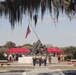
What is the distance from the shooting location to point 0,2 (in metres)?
15.7

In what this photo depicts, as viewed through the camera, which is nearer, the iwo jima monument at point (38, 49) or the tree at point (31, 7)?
the tree at point (31, 7)

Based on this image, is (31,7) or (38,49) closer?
(31,7)

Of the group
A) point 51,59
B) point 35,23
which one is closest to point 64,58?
point 51,59

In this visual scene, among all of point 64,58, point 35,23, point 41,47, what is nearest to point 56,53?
point 64,58

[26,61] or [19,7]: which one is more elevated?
[19,7]

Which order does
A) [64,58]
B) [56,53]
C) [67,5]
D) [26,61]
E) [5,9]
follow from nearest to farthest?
[67,5] → [5,9] → [26,61] → [64,58] → [56,53]

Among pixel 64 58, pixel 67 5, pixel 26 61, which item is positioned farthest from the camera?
pixel 64 58

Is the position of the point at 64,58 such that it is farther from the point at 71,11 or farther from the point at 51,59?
the point at 71,11

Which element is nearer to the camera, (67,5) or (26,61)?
(67,5)

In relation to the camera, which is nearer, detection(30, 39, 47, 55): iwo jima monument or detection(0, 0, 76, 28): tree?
detection(0, 0, 76, 28): tree

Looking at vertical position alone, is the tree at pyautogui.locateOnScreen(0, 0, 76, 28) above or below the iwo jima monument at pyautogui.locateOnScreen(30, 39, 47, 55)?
above

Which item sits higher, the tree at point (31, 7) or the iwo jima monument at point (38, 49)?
the tree at point (31, 7)

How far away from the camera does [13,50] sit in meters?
52.6

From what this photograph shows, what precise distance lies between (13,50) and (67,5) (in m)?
38.6
